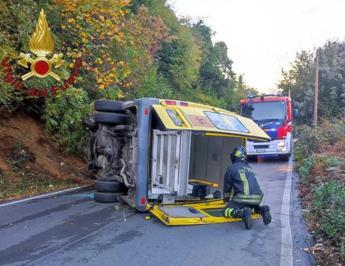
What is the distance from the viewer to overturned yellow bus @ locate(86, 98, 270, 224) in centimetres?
695

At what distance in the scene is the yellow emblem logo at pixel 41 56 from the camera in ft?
33.1

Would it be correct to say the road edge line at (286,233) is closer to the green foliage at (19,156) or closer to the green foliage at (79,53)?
the green foliage at (79,53)

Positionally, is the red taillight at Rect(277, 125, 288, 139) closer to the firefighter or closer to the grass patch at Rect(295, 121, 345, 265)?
the grass patch at Rect(295, 121, 345, 265)

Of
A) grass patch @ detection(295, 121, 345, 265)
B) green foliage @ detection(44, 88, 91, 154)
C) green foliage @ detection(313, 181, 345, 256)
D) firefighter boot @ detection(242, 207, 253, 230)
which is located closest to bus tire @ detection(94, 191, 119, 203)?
firefighter boot @ detection(242, 207, 253, 230)

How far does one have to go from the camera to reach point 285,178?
12367 millimetres

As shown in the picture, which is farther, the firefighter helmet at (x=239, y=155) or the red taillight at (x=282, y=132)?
the red taillight at (x=282, y=132)

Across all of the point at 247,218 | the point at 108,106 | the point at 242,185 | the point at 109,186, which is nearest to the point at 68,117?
the point at 108,106

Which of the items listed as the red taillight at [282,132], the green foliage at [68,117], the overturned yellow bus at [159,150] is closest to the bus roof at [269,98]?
the red taillight at [282,132]

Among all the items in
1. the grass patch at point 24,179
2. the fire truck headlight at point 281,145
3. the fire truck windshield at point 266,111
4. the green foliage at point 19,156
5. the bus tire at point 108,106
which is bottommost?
the grass patch at point 24,179

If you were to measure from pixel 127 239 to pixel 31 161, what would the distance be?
6061 mm

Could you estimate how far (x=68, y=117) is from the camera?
1098 cm

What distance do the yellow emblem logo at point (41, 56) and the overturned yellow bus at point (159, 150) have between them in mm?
2186

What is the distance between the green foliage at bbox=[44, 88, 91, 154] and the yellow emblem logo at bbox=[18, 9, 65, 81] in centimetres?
66

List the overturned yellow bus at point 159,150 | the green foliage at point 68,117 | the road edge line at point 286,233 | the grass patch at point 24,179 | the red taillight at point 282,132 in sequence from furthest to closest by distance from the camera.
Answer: the red taillight at point 282,132
the green foliage at point 68,117
the grass patch at point 24,179
the overturned yellow bus at point 159,150
the road edge line at point 286,233
